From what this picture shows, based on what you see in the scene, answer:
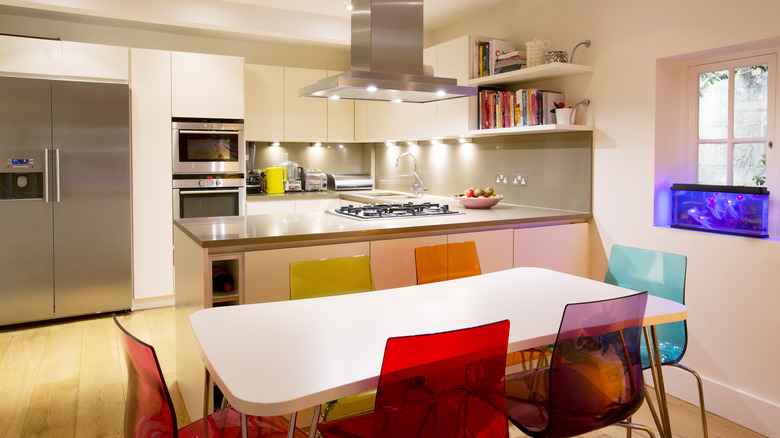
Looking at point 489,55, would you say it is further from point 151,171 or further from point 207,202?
point 151,171

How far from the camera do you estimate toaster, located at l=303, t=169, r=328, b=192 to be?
5.86 meters

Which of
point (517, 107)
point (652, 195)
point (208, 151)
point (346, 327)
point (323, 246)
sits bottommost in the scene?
point (346, 327)

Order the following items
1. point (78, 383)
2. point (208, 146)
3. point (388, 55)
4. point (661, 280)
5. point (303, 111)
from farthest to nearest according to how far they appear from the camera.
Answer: point (303, 111) < point (208, 146) < point (78, 383) < point (388, 55) < point (661, 280)

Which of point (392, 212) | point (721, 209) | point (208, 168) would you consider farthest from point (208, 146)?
point (721, 209)

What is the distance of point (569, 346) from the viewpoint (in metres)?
1.60

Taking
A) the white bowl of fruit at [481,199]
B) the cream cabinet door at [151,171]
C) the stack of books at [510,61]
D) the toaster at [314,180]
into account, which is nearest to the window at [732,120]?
the stack of books at [510,61]

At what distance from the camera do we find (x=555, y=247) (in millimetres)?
3549

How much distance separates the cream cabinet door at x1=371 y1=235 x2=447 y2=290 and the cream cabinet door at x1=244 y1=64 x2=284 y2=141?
279cm

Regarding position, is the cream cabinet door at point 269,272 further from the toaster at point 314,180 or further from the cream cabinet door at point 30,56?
the toaster at point 314,180

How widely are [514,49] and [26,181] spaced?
3768 millimetres

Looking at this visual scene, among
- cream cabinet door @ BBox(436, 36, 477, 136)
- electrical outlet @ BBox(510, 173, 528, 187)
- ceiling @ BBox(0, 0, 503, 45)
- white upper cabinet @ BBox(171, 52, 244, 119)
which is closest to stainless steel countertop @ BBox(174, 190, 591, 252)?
electrical outlet @ BBox(510, 173, 528, 187)

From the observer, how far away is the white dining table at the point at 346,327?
4.22ft

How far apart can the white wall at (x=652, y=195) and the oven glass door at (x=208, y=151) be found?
9.03ft

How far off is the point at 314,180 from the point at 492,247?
2988 millimetres
